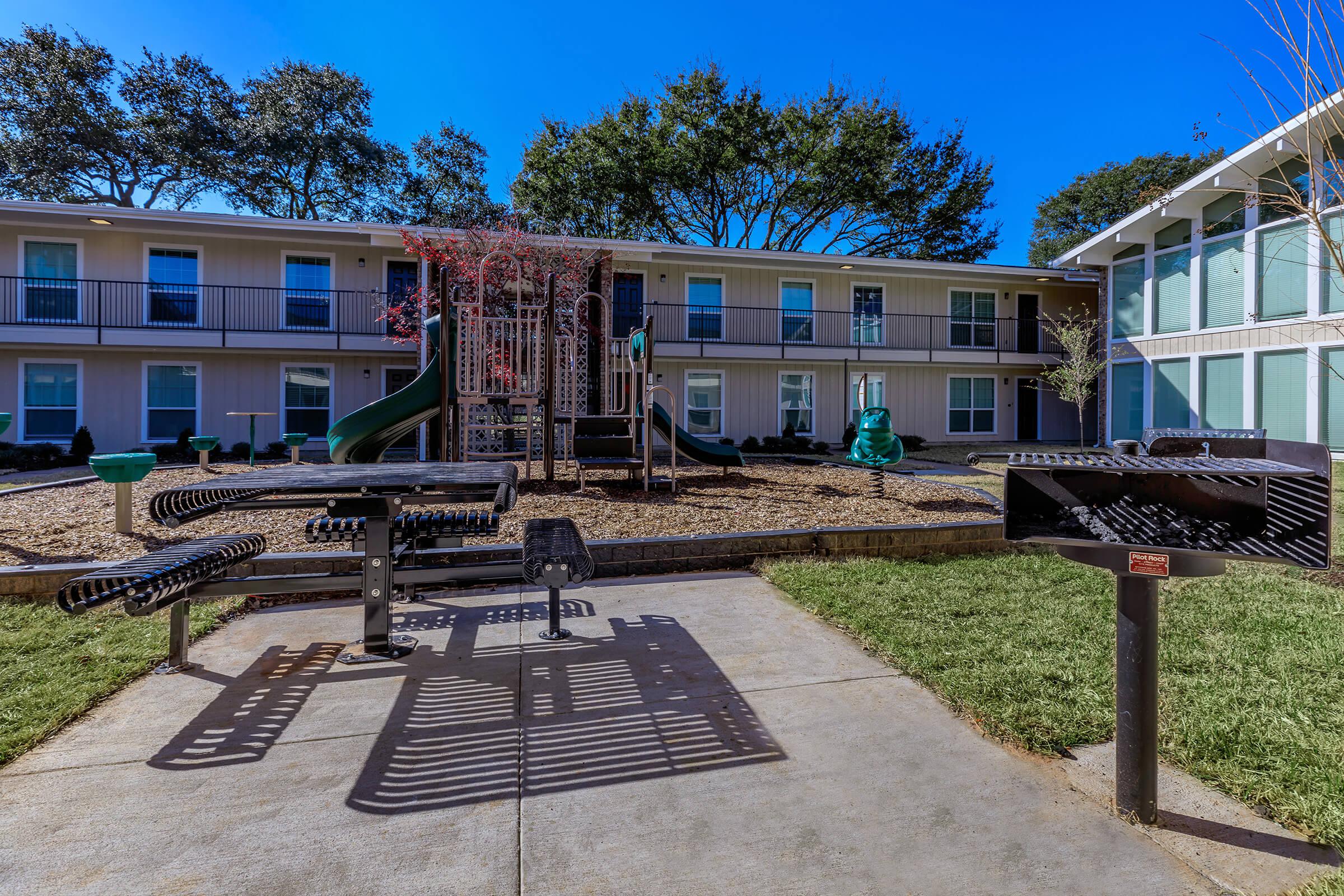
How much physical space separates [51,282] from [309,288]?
16.7ft

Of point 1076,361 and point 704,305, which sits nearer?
point 1076,361

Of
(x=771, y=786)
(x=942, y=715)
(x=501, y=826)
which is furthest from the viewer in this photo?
(x=942, y=715)

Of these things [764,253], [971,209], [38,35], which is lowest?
[764,253]

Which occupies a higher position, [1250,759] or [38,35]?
[38,35]

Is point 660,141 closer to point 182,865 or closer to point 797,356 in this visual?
point 797,356

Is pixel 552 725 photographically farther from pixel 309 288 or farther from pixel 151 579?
pixel 309 288

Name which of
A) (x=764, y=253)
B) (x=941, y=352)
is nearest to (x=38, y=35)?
(x=764, y=253)

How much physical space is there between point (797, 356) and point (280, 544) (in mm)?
14591

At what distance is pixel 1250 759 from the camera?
7.33 feet

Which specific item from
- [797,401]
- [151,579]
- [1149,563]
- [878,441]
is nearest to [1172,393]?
[797,401]

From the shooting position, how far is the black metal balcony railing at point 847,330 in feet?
57.1

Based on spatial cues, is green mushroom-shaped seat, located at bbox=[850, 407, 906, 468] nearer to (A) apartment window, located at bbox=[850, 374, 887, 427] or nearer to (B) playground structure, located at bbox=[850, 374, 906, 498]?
(B) playground structure, located at bbox=[850, 374, 906, 498]

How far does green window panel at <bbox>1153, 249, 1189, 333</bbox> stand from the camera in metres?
15.6

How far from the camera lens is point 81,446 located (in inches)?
536
